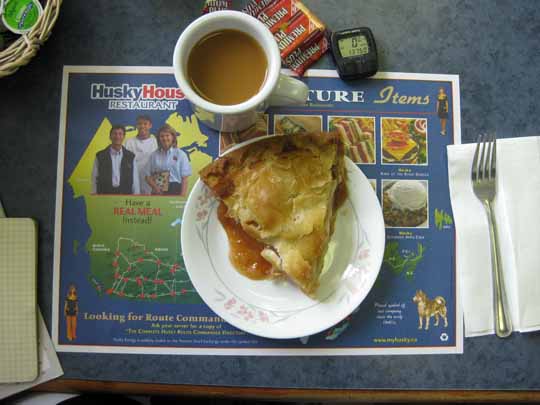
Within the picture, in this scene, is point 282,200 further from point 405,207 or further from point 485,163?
point 485,163

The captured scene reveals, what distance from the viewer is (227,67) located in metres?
0.74

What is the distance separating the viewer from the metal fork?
0.84 metres

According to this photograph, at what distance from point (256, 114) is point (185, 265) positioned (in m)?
0.29

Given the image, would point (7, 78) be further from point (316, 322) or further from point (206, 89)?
point (316, 322)

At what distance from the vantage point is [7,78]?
872 millimetres

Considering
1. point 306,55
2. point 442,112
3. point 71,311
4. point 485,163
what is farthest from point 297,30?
point 71,311

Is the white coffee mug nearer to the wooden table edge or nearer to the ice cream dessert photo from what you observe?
the ice cream dessert photo

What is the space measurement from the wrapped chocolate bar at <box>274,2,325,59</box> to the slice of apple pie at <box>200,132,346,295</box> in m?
0.18

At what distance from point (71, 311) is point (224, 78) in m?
0.51

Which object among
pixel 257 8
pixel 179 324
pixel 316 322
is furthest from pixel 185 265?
pixel 257 8

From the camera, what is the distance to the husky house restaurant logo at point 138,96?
0.87m

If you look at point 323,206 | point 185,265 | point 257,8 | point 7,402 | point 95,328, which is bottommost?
point 7,402

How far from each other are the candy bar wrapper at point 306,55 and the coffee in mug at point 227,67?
0.14m

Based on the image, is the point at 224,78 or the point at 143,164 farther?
the point at 143,164
